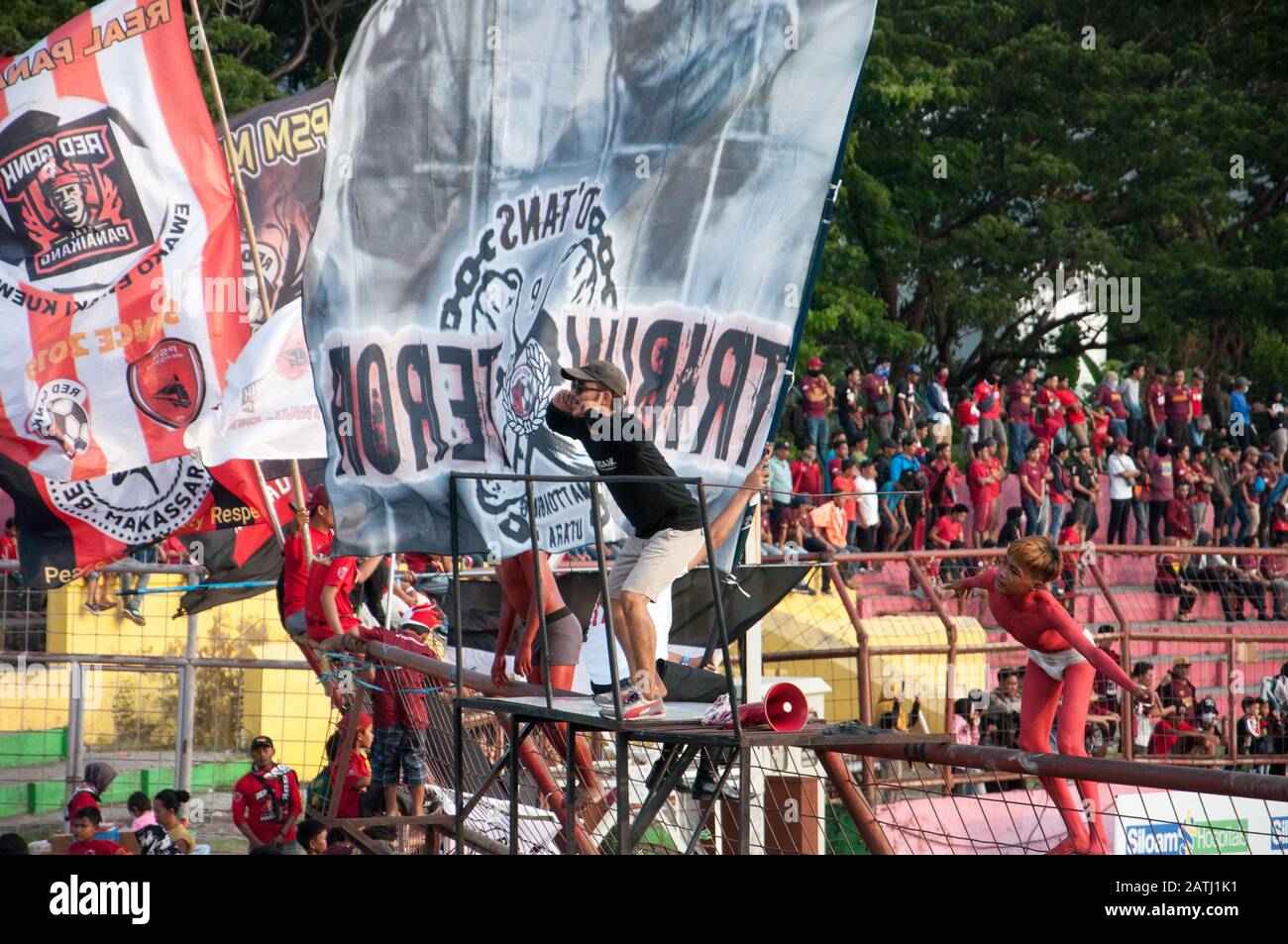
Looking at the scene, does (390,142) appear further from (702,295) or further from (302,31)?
(302,31)

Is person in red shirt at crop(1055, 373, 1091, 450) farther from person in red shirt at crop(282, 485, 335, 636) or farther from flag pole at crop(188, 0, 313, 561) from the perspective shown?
person in red shirt at crop(282, 485, 335, 636)

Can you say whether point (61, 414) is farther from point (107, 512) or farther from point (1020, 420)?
point (1020, 420)

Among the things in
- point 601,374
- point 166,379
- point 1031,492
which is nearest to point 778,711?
point 601,374

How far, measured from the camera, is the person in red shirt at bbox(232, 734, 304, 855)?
11.6 metres

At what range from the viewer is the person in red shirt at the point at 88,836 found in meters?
10.3

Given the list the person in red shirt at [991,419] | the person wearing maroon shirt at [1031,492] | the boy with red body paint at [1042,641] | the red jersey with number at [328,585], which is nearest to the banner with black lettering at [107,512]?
the red jersey with number at [328,585]

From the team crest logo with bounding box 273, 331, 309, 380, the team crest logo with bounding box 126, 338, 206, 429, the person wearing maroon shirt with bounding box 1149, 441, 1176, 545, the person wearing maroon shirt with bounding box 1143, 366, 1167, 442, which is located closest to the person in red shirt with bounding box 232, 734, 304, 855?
the team crest logo with bounding box 273, 331, 309, 380

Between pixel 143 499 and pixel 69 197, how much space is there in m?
2.51

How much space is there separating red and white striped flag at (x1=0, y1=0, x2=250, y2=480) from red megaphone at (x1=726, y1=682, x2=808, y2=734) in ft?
27.5

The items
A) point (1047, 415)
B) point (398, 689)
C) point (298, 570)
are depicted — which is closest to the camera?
point (398, 689)

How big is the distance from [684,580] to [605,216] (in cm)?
234

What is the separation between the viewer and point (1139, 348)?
135 feet

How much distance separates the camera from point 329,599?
10.7 meters

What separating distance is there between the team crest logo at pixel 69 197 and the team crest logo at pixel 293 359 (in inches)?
84.6
